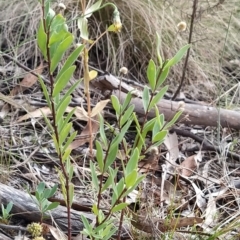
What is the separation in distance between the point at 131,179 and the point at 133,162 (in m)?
0.03

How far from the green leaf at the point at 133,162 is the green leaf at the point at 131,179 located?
0.02 meters

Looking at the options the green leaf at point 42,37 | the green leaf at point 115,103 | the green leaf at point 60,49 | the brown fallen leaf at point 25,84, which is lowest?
the brown fallen leaf at point 25,84

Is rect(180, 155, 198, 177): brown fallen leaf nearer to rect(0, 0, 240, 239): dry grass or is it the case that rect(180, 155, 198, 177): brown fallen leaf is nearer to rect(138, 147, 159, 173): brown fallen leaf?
rect(138, 147, 159, 173): brown fallen leaf

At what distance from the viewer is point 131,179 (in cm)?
96

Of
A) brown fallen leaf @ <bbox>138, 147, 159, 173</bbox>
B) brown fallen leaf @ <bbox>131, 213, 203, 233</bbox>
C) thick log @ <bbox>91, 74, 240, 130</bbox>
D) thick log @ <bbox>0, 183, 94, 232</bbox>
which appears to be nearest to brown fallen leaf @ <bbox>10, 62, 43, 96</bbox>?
thick log @ <bbox>91, 74, 240, 130</bbox>

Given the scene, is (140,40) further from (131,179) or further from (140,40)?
(131,179)

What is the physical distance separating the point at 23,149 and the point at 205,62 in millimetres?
1315

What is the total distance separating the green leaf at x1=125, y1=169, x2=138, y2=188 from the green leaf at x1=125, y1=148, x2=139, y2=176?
0.02m

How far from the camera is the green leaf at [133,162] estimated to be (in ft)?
3.16

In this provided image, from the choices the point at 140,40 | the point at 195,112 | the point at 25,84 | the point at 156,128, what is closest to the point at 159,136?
the point at 156,128

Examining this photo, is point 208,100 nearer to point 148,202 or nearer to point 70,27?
point 70,27

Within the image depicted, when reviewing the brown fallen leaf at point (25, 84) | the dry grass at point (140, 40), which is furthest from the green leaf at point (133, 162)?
the dry grass at point (140, 40)

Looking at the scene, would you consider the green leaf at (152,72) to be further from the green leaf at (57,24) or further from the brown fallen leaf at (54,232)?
the brown fallen leaf at (54,232)

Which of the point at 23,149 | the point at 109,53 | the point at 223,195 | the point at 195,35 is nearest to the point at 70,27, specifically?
the point at 109,53
